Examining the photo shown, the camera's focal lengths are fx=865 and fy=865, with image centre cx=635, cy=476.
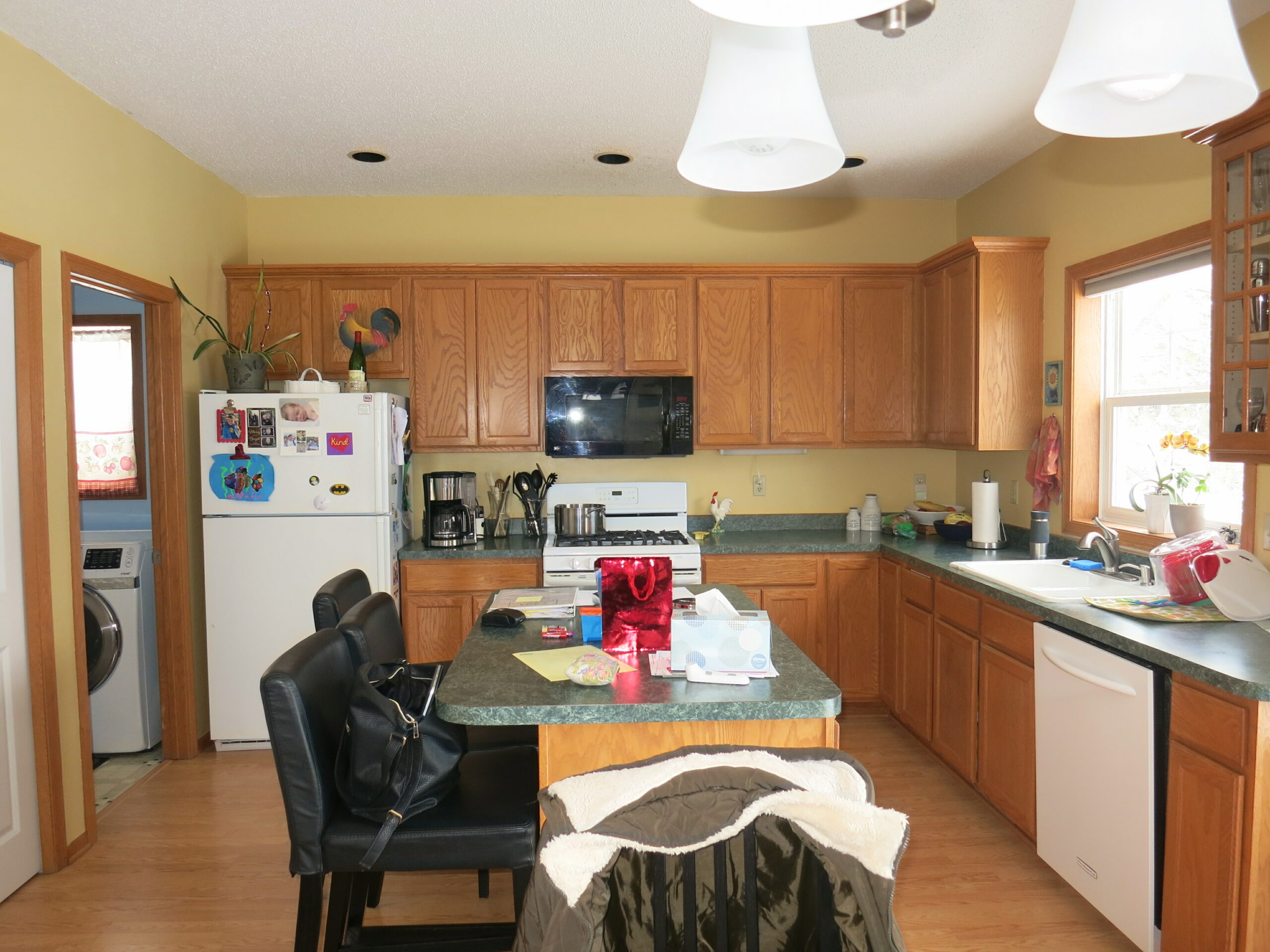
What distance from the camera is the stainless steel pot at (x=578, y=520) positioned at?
4305 millimetres

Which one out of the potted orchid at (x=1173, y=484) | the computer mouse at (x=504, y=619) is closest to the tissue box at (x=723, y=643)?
the computer mouse at (x=504, y=619)

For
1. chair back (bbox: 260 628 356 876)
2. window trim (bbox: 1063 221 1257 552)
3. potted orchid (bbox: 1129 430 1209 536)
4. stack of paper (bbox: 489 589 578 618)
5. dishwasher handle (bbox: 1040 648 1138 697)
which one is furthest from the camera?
window trim (bbox: 1063 221 1257 552)

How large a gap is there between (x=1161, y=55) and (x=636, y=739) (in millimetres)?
1457

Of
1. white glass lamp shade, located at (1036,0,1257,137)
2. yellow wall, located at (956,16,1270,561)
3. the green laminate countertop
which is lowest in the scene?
the green laminate countertop

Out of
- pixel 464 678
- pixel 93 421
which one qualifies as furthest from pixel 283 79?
pixel 464 678

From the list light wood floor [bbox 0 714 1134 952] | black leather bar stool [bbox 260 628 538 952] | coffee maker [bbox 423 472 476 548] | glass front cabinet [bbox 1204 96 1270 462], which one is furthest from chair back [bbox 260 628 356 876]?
glass front cabinet [bbox 1204 96 1270 462]

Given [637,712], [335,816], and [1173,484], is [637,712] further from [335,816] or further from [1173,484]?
[1173,484]

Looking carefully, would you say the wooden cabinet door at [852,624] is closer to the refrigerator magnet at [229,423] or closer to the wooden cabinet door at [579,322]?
the wooden cabinet door at [579,322]

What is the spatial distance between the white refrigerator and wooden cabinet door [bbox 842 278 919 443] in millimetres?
2250

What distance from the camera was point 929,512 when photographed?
4371mm

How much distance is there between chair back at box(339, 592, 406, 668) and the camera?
2094 millimetres

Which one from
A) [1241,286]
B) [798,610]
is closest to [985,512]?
[798,610]

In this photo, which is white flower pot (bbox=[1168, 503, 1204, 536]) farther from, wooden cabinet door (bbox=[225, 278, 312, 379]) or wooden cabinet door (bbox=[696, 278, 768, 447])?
wooden cabinet door (bbox=[225, 278, 312, 379])

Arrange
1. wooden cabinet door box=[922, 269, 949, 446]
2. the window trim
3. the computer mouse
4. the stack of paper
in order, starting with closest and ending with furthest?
the computer mouse
the stack of paper
the window trim
wooden cabinet door box=[922, 269, 949, 446]
